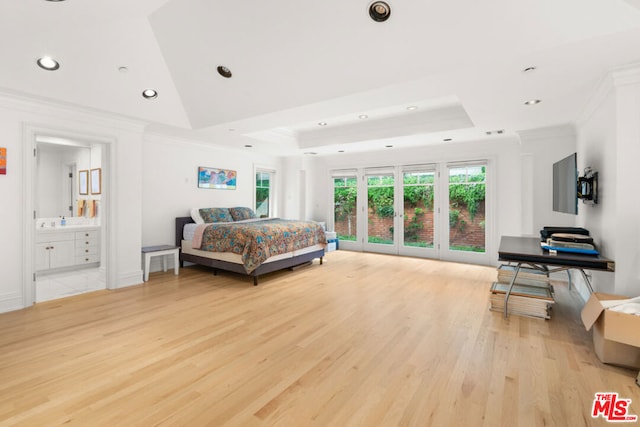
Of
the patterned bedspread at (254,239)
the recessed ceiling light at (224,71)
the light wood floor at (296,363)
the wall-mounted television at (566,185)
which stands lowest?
the light wood floor at (296,363)

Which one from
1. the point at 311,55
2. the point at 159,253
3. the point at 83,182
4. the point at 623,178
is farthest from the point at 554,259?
the point at 83,182

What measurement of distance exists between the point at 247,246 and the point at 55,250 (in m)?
3.27

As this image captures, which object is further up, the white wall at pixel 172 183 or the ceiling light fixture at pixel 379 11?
the ceiling light fixture at pixel 379 11

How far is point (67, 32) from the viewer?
2750 mm

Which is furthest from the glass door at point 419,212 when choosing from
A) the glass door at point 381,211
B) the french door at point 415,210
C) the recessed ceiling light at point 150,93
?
the recessed ceiling light at point 150,93

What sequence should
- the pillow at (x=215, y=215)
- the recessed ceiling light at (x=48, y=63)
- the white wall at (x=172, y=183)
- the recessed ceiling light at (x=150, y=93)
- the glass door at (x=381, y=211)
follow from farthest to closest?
the glass door at (x=381, y=211) → the pillow at (x=215, y=215) → the white wall at (x=172, y=183) → the recessed ceiling light at (x=150, y=93) → the recessed ceiling light at (x=48, y=63)

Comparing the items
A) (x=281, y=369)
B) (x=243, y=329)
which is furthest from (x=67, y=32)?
(x=281, y=369)

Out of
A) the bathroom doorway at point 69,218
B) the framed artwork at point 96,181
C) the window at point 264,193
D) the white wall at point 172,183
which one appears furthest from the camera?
the window at point 264,193

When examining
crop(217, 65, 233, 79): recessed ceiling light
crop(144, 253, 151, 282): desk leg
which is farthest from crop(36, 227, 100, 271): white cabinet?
crop(217, 65, 233, 79): recessed ceiling light

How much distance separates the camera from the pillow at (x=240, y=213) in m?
5.94

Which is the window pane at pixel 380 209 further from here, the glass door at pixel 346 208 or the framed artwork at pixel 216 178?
Answer: the framed artwork at pixel 216 178

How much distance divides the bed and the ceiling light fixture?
2.99 meters

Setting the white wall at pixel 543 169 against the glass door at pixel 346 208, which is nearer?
the white wall at pixel 543 169

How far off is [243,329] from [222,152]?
14.1 ft
